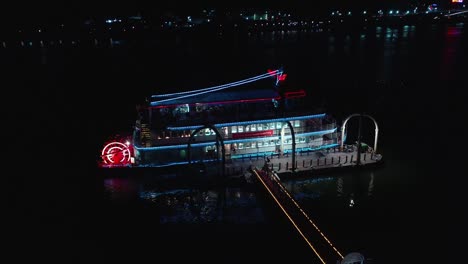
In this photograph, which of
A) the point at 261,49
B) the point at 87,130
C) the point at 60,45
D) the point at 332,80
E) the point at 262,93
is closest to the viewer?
the point at 262,93

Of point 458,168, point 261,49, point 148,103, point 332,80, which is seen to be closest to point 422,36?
point 261,49

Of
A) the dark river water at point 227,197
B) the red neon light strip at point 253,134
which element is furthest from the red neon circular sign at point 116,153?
the red neon light strip at point 253,134

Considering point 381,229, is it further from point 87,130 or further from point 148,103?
point 87,130

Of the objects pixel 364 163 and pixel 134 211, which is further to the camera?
pixel 364 163

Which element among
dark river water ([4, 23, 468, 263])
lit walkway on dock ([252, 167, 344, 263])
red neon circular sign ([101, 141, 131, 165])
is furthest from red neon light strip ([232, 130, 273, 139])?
red neon circular sign ([101, 141, 131, 165])

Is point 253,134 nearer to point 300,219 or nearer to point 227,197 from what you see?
point 227,197

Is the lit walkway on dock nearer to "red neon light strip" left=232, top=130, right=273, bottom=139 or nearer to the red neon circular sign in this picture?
"red neon light strip" left=232, top=130, right=273, bottom=139

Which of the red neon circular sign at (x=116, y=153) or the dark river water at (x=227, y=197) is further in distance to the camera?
the red neon circular sign at (x=116, y=153)

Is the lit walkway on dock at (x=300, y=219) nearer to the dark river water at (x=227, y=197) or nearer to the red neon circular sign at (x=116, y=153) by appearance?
the dark river water at (x=227, y=197)
